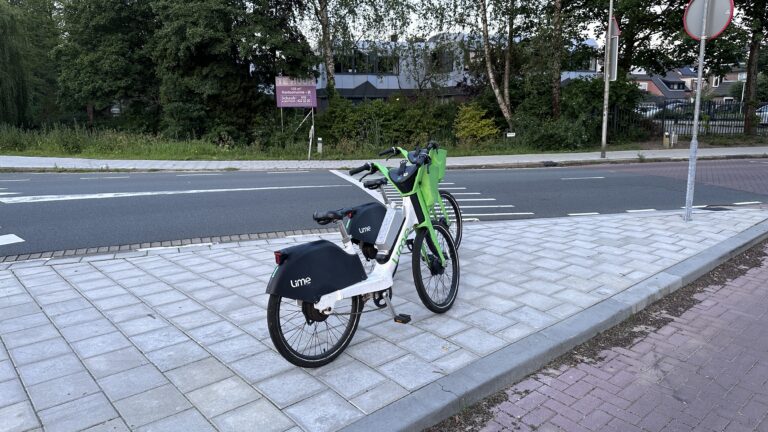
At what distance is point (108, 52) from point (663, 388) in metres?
33.1

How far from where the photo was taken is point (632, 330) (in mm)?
4395

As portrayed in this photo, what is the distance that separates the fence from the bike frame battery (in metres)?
23.8

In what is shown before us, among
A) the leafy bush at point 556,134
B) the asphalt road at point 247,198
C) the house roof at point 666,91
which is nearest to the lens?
the asphalt road at point 247,198

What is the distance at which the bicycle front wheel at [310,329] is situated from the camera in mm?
3344

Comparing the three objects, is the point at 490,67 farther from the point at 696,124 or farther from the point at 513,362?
the point at 513,362

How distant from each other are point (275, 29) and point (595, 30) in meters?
15.3

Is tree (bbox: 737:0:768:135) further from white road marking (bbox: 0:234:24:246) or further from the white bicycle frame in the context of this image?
white road marking (bbox: 0:234:24:246)

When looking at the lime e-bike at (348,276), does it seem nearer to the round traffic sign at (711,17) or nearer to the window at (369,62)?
the round traffic sign at (711,17)

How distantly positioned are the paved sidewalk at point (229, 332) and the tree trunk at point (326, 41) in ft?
73.4

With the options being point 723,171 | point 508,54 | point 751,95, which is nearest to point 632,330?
point 723,171

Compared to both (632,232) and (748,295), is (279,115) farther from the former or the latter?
(748,295)

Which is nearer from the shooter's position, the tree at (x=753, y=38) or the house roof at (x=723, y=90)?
the tree at (x=753, y=38)

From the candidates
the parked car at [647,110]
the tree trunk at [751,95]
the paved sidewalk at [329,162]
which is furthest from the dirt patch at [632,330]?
the tree trunk at [751,95]

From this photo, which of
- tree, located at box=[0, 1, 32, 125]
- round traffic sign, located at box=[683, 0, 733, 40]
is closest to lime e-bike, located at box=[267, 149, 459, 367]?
round traffic sign, located at box=[683, 0, 733, 40]
